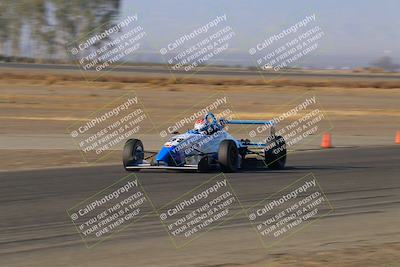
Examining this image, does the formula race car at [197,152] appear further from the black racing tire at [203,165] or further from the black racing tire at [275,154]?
the black racing tire at [275,154]

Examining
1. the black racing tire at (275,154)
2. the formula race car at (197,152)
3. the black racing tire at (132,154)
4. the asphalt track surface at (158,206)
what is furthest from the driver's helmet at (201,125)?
the black racing tire at (275,154)

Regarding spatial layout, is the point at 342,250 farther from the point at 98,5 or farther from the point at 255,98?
the point at 98,5

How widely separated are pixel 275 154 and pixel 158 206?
20.1ft

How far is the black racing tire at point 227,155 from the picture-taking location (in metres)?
17.6

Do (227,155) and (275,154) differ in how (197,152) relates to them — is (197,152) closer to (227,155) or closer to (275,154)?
(227,155)

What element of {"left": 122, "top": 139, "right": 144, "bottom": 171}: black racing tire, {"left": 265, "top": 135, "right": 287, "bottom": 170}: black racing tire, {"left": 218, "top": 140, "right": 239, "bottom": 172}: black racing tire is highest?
{"left": 122, "top": 139, "right": 144, "bottom": 171}: black racing tire

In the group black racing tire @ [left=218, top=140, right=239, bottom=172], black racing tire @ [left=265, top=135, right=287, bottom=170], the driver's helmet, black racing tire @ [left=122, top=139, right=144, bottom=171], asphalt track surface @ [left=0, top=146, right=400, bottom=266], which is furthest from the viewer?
black racing tire @ [left=265, top=135, right=287, bottom=170]

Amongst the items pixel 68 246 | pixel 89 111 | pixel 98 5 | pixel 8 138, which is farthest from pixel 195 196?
pixel 98 5

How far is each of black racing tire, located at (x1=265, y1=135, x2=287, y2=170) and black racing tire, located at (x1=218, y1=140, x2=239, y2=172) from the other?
131 cm

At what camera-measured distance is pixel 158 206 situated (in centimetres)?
1362

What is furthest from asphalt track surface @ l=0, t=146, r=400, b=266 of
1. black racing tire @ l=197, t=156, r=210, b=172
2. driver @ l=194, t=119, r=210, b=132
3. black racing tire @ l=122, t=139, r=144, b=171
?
driver @ l=194, t=119, r=210, b=132

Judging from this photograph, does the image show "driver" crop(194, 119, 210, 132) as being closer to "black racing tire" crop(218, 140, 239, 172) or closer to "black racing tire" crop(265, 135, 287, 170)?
"black racing tire" crop(218, 140, 239, 172)

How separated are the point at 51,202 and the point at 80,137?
576 inches

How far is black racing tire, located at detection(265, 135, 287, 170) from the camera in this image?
756 inches
